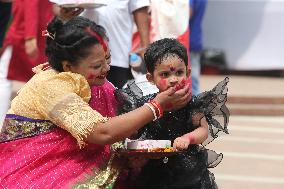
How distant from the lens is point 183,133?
12.6 feet

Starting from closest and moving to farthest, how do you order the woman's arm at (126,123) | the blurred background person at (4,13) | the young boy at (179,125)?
the woman's arm at (126,123) < the young boy at (179,125) < the blurred background person at (4,13)

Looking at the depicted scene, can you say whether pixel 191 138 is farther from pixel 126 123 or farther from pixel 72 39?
pixel 72 39

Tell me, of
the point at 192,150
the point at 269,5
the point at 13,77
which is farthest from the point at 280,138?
the point at 192,150

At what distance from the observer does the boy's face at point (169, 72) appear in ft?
12.2

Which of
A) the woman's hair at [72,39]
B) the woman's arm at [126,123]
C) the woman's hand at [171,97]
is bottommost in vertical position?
the woman's arm at [126,123]

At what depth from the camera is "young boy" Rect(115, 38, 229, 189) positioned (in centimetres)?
377

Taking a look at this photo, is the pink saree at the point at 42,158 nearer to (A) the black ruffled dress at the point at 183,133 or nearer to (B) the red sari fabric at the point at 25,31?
(A) the black ruffled dress at the point at 183,133

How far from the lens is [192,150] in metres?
3.83

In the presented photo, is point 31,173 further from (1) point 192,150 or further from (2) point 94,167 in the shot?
(1) point 192,150

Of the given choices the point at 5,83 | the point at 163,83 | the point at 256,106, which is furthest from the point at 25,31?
the point at 256,106

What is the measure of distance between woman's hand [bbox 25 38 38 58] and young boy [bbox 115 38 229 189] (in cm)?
254

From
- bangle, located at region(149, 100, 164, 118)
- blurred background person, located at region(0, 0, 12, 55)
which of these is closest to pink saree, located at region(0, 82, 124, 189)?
bangle, located at region(149, 100, 164, 118)

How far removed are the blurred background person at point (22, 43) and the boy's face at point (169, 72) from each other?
2.59 metres

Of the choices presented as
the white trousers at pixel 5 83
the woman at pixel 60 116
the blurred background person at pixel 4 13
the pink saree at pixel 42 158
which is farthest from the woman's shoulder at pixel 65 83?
the white trousers at pixel 5 83
